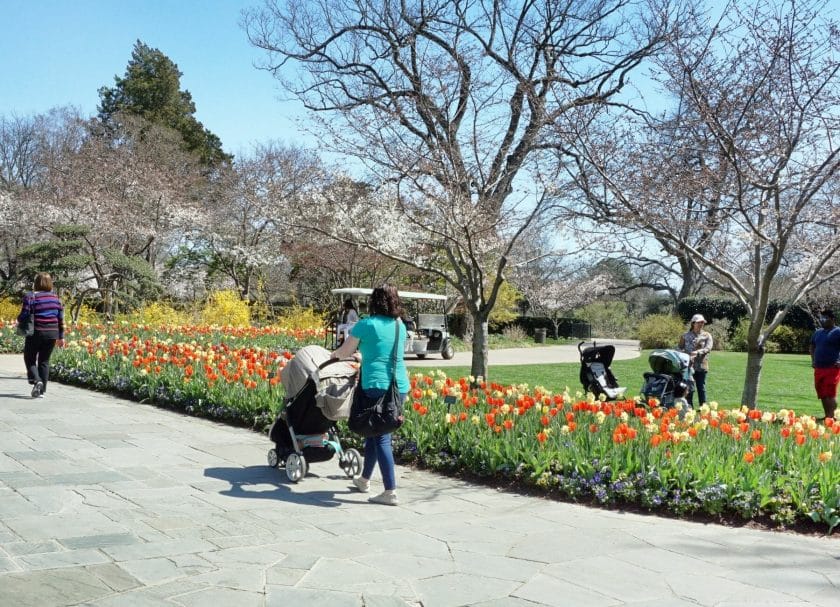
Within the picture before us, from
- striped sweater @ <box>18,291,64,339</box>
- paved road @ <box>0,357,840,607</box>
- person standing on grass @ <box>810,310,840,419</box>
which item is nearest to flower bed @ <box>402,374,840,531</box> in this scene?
paved road @ <box>0,357,840,607</box>

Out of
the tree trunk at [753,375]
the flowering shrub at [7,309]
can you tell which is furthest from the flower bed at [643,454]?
the flowering shrub at [7,309]

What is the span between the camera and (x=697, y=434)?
21.2 feet

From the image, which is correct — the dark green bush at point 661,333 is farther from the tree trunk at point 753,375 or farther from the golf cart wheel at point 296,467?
the golf cart wheel at point 296,467

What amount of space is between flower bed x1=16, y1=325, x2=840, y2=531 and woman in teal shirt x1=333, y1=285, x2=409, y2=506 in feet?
3.57

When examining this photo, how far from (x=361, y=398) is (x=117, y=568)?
211 cm

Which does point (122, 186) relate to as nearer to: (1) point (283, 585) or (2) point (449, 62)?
(2) point (449, 62)

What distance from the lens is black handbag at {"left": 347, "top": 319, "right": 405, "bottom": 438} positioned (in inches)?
219

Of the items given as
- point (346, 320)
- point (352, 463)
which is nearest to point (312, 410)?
point (352, 463)

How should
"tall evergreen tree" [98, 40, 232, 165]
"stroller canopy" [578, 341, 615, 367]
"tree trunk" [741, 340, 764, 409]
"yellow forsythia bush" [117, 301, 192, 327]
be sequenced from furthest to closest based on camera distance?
1. "tall evergreen tree" [98, 40, 232, 165]
2. "yellow forsythia bush" [117, 301, 192, 327]
3. "stroller canopy" [578, 341, 615, 367]
4. "tree trunk" [741, 340, 764, 409]

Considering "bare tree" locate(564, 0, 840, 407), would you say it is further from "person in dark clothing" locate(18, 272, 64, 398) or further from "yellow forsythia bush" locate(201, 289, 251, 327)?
"yellow forsythia bush" locate(201, 289, 251, 327)

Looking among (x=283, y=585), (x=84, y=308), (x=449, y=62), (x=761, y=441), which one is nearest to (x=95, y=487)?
(x=283, y=585)

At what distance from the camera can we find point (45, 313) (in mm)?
10062

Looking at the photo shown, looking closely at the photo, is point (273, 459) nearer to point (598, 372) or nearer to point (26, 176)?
point (598, 372)

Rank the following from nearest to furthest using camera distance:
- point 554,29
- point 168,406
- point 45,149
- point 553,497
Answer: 1. point 553,497
2. point 168,406
3. point 554,29
4. point 45,149
